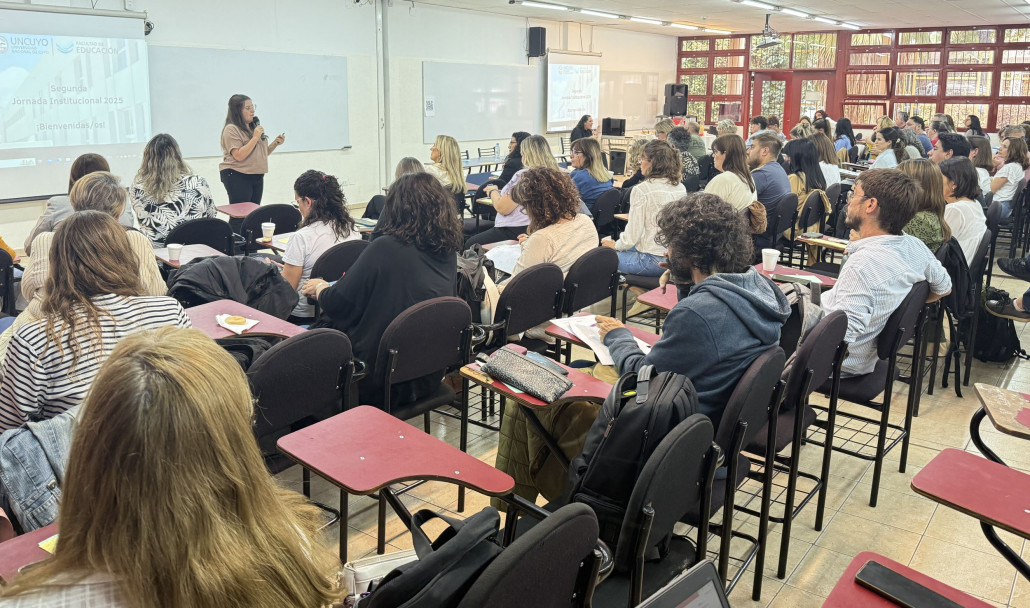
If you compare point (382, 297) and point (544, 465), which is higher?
point (382, 297)

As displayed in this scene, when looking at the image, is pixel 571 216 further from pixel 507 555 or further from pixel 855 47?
pixel 855 47

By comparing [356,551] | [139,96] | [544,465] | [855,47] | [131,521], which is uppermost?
[855,47]

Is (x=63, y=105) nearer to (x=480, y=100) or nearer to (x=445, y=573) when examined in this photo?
(x=480, y=100)

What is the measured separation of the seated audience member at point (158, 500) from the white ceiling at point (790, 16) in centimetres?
1069

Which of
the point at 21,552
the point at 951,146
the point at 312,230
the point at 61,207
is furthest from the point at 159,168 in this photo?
Result: the point at 951,146

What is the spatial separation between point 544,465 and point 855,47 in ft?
51.4

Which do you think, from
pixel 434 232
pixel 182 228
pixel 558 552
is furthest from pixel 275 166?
pixel 558 552

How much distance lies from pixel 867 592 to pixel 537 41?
1250cm

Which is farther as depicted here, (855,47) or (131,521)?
(855,47)

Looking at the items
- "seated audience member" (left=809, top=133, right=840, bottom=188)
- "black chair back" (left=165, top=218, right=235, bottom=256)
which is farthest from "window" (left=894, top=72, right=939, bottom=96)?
"black chair back" (left=165, top=218, right=235, bottom=256)

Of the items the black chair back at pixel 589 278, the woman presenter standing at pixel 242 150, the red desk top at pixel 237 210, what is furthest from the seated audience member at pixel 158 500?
the woman presenter standing at pixel 242 150

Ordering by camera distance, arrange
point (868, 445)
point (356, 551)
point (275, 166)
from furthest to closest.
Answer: point (275, 166) → point (868, 445) → point (356, 551)

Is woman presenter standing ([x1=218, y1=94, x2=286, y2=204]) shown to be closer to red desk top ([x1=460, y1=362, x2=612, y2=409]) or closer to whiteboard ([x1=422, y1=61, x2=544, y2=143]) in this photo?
whiteboard ([x1=422, y1=61, x2=544, y2=143])

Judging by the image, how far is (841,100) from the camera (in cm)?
1594
